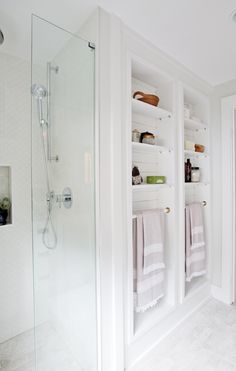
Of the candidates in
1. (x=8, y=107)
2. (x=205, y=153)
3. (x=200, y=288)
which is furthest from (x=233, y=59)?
(x=200, y=288)

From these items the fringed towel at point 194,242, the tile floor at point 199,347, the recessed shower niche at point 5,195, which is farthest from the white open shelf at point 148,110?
the tile floor at point 199,347

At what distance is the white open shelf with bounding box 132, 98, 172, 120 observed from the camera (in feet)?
5.36

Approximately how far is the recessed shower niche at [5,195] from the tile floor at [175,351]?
0.94 meters

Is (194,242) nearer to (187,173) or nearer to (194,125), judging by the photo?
(187,173)

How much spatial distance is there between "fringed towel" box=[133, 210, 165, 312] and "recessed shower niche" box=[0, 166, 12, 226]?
1.14m

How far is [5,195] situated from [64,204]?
0.73 m

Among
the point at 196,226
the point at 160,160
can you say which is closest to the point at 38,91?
the point at 160,160

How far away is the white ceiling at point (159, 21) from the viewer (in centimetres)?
124

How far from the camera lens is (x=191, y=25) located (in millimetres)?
1419

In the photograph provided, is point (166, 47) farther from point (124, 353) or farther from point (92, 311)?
point (124, 353)

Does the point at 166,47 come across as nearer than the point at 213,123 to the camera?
Yes

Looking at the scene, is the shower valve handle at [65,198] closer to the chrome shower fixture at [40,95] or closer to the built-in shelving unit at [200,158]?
the chrome shower fixture at [40,95]

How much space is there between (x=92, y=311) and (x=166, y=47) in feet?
6.75

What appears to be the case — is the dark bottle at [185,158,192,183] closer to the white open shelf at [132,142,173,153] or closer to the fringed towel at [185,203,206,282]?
the fringed towel at [185,203,206,282]
